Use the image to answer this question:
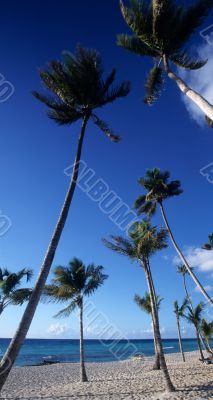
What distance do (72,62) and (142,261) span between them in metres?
Result: 10.3

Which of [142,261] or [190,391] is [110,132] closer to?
[142,261]

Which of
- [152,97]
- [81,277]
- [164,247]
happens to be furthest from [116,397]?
[152,97]

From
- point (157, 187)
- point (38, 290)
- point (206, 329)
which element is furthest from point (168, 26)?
point (206, 329)

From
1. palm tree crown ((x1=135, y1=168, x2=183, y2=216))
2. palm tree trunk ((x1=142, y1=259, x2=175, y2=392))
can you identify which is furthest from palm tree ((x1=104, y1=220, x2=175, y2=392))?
palm tree crown ((x1=135, y1=168, x2=183, y2=216))

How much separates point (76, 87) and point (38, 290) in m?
6.77

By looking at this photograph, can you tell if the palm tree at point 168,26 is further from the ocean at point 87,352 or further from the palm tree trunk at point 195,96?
the ocean at point 87,352

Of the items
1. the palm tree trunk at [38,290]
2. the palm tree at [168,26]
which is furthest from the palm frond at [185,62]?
the palm tree trunk at [38,290]

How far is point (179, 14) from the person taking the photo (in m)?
9.88

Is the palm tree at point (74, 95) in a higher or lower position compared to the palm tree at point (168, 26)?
lower

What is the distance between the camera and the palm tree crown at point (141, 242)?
→ 49.1ft

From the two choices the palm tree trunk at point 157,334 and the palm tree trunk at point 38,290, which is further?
the palm tree trunk at point 157,334

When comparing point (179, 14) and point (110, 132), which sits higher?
point (179, 14)

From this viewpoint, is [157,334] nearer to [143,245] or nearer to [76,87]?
[143,245]

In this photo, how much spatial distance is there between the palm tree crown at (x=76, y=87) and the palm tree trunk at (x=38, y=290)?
1.65 m
